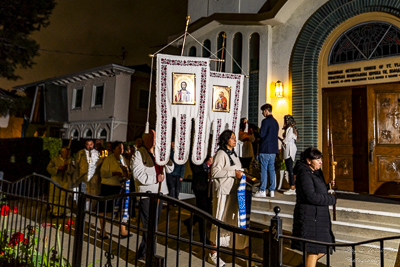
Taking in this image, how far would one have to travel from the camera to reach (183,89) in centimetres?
570

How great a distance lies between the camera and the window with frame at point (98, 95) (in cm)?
1984

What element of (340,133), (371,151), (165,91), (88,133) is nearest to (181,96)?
(165,91)

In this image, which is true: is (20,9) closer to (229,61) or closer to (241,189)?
(229,61)

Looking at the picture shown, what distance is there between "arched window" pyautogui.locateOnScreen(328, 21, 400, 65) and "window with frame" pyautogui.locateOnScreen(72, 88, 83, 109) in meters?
18.4

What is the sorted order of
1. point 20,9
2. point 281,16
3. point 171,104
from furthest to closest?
point 20,9 → point 281,16 → point 171,104

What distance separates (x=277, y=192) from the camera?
7.47 m

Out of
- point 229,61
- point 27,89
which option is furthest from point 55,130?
point 229,61

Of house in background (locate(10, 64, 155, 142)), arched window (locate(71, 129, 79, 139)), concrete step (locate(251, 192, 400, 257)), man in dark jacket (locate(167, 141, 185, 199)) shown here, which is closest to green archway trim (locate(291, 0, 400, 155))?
concrete step (locate(251, 192, 400, 257))

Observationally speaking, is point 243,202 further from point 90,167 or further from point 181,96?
point 90,167

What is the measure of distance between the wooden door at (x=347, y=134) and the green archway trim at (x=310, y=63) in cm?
38

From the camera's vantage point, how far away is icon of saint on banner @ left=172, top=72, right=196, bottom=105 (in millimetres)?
5664

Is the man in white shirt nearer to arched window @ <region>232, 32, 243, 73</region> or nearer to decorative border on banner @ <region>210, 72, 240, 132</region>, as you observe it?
decorative border on banner @ <region>210, 72, 240, 132</region>

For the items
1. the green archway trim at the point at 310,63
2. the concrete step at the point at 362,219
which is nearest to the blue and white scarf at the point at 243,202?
the concrete step at the point at 362,219

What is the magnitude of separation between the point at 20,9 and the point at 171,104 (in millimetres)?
16685
